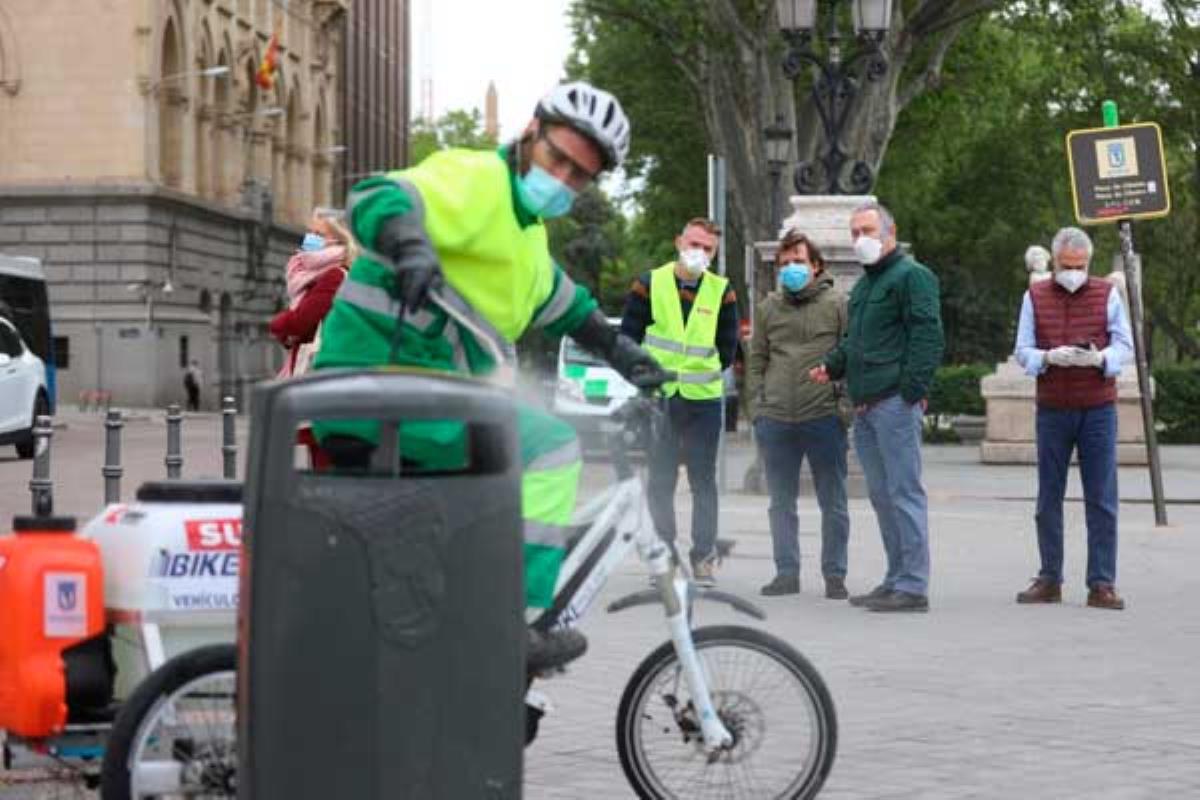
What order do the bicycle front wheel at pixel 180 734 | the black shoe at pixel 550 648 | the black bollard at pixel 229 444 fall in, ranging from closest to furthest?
the bicycle front wheel at pixel 180 734 → the black shoe at pixel 550 648 → the black bollard at pixel 229 444

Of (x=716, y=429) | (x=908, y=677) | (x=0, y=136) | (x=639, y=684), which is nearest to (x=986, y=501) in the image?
(x=716, y=429)

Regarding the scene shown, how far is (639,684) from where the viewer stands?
21.8 feet

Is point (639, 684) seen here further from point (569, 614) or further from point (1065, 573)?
point (1065, 573)

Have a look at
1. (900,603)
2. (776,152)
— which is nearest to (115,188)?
(776,152)

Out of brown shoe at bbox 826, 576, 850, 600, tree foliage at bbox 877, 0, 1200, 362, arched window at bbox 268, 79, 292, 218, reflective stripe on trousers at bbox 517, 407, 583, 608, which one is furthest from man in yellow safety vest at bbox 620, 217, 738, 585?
arched window at bbox 268, 79, 292, 218

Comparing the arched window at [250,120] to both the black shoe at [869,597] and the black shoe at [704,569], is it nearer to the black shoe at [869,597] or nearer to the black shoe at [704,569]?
the black shoe at [704,569]

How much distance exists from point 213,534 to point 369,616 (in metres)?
1.02

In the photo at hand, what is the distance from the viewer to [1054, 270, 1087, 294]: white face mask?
12.8 m

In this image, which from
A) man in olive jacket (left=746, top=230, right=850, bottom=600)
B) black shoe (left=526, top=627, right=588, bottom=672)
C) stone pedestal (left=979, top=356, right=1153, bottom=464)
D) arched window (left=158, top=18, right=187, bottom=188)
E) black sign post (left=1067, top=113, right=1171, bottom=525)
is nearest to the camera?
black shoe (left=526, top=627, right=588, bottom=672)

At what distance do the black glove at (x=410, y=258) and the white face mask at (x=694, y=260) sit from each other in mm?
7476

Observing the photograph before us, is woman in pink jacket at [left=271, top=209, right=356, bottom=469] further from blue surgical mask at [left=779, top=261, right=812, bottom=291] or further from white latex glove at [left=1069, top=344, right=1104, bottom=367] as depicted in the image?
white latex glove at [left=1069, top=344, right=1104, bottom=367]

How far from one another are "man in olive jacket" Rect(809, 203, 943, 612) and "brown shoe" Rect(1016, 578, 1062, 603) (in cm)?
65

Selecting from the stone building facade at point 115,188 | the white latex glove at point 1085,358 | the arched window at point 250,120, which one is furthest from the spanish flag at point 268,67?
the white latex glove at point 1085,358

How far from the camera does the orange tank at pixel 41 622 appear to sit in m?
5.96
